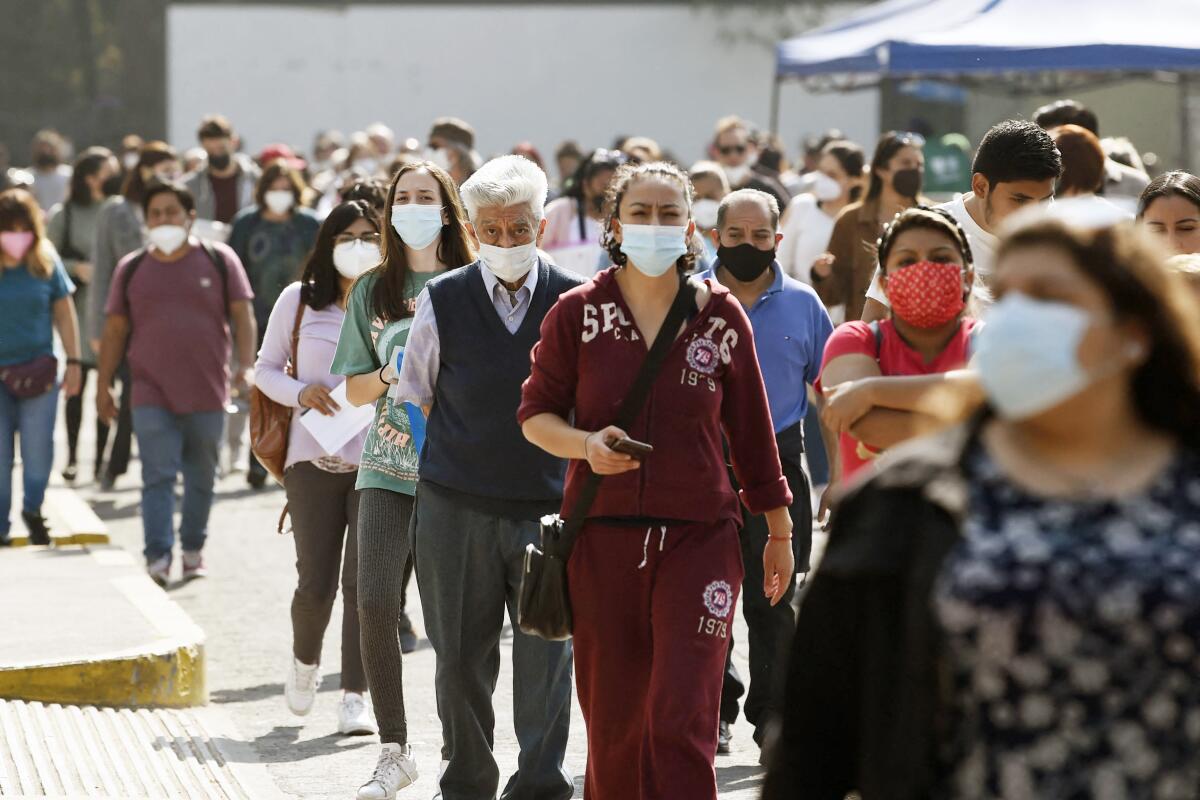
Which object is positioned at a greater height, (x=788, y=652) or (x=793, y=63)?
(x=793, y=63)

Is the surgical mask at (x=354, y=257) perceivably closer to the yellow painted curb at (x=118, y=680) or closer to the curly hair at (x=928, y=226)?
the yellow painted curb at (x=118, y=680)

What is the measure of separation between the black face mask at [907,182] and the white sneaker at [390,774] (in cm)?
436

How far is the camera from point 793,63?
16.5 metres

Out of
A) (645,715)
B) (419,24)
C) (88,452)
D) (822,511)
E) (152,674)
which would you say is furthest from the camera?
(419,24)

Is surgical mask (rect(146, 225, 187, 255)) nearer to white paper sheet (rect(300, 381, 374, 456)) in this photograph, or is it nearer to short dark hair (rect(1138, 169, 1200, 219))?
white paper sheet (rect(300, 381, 374, 456))

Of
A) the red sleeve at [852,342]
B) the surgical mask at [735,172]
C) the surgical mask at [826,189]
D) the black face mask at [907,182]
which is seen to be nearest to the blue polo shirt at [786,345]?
the red sleeve at [852,342]

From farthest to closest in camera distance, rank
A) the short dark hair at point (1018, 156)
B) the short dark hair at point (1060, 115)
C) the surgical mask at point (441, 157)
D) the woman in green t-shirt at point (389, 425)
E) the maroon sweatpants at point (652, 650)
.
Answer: the surgical mask at point (441, 157) → the short dark hair at point (1060, 115) → the woman in green t-shirt at point (389, 425) → the short dark hair at point (1018, 156) → the maroon sweatpants at point (652, 650)

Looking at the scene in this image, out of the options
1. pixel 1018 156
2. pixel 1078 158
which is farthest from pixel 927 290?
pixel 1078 158

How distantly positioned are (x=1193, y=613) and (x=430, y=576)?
11.4 ft

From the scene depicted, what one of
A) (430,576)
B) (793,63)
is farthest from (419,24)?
(430,576)

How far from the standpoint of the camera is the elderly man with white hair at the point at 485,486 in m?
6.04

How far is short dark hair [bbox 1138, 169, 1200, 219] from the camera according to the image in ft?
21.4

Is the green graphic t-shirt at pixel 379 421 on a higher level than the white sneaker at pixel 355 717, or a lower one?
higher

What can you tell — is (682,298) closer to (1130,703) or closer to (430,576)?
(430,576)
